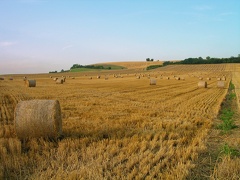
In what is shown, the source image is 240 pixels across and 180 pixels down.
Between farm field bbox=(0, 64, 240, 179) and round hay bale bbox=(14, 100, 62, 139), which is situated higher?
round hay bale bbox=(14, 100, 62, 139)

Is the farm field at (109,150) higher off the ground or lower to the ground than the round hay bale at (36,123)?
lower

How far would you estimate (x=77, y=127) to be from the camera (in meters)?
8.65

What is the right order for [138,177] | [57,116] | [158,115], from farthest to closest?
[158,115], [57,116], [138,177]

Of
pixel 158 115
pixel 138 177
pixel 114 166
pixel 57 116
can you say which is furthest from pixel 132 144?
pixel 158 115

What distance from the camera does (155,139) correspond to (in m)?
7.24

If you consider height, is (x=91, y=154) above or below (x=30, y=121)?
below

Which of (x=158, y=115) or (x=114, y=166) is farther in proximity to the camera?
(x=158, y=115)

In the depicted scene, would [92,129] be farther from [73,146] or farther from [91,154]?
[91,154]

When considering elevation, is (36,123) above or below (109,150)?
above

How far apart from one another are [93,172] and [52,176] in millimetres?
736

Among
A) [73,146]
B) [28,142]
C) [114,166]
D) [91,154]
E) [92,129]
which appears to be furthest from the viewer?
[92,129]

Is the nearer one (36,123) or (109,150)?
(109,150)

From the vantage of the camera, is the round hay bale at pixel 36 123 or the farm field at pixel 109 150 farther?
the round hay bale at pixel 36 123

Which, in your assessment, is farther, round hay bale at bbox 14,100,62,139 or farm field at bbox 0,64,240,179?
round hay bale at bbox 14,100,62,139
